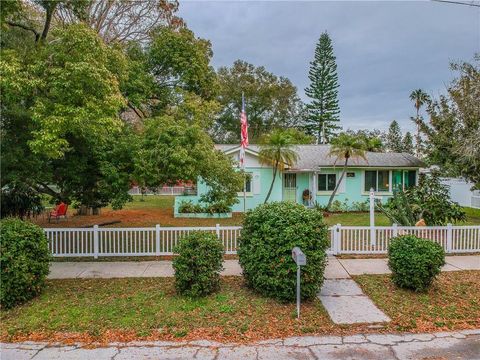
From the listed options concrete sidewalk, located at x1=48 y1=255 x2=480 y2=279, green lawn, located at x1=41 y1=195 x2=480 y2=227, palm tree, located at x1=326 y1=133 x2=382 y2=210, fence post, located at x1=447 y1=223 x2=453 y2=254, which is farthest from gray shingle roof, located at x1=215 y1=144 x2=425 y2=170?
→ concrete sidewalk, located at x1=48 y1=255 x2=480 y2=279

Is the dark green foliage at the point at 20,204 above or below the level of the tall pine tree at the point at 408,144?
below

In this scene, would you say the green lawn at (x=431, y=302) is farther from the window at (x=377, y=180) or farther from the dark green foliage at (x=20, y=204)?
the window at (x=377, y=180)

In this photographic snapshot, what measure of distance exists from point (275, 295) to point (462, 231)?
259 inches

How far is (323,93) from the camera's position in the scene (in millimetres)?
41906

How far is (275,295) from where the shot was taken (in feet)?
19.7

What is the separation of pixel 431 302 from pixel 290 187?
46.8ft

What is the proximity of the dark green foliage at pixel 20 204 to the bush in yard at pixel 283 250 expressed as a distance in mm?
9492

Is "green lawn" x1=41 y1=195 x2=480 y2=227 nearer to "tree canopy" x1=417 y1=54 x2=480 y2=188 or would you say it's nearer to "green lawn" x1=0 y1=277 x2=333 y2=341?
"tree canopy" x1=417 y1=54 x2=480 y2=188

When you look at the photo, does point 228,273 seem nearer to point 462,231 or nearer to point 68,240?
point 68,240

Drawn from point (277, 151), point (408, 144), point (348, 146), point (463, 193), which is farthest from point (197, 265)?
point (408, 144)

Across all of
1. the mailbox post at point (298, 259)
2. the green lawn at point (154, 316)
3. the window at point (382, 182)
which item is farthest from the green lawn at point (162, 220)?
the mailbox post at point (298, 259)

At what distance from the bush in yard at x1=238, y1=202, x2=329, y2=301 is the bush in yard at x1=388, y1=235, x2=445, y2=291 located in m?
1.49

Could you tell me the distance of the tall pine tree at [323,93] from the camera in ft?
135

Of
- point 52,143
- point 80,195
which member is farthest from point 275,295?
point 80,195
